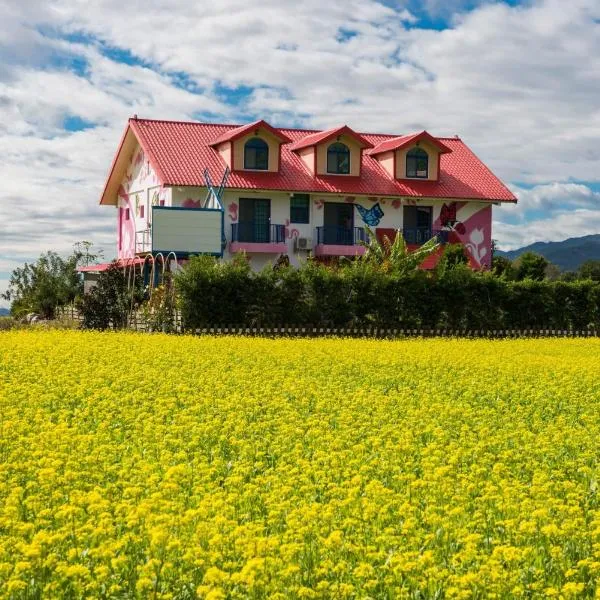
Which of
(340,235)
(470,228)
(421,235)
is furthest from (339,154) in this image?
(470,228)

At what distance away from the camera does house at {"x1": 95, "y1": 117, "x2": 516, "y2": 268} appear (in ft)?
130

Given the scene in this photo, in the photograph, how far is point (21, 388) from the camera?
14.2 meters

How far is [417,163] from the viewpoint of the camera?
43.3 metres

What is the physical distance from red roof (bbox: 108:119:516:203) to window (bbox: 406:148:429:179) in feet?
1.38

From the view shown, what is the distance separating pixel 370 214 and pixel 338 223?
1.48 meters

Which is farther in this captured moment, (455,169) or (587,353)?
(455,169)

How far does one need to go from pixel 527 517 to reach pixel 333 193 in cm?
3346

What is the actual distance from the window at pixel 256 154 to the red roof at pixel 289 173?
0.37m

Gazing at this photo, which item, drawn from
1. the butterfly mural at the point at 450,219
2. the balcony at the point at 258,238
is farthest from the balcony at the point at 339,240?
the butterfly mural at the point at 450,219

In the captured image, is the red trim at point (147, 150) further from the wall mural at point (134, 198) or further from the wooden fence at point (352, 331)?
the wooden fence at point (352, 331)

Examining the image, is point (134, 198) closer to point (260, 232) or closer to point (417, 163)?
point (260, 232)

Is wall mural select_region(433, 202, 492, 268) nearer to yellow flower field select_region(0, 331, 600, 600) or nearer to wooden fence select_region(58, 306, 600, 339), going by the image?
wooden fence select_region(58, 306, 600, 339)

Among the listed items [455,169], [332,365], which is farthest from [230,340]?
[455,169]

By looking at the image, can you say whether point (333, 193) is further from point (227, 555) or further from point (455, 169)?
point (227, 555)
